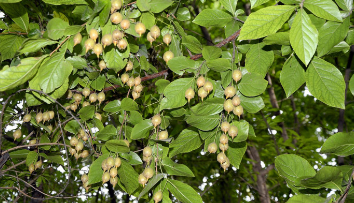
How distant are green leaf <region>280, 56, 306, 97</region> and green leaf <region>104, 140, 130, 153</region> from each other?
2.86 feet

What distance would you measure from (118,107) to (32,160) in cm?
81

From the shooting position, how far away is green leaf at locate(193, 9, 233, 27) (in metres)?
1.69

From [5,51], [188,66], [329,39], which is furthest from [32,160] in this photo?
[329,39]

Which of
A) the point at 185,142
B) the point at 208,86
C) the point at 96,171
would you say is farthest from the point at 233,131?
the point at 96,171

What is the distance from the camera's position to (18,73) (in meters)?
1.44

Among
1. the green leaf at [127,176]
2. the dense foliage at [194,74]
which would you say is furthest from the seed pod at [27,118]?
the green leaf at [127,176]

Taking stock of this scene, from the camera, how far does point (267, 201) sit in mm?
4246

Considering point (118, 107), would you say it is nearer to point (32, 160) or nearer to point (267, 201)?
point (32, 160)

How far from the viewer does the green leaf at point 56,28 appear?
5.05ft

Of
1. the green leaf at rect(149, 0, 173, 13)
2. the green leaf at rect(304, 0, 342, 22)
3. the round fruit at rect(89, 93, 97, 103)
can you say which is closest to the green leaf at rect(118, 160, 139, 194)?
→ the round fruit at rect(89, 93, 97, 103)

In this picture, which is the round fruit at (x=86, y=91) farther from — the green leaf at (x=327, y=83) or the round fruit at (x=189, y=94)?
the green leaf at (x=327, y=83)

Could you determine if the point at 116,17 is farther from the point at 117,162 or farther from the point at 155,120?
the point at 117,162

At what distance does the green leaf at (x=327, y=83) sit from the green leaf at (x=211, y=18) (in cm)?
52

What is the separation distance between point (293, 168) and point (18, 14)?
178 cm
